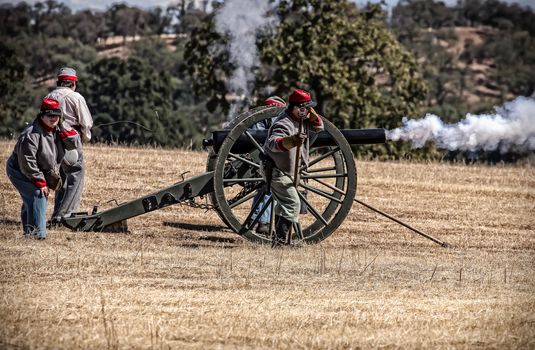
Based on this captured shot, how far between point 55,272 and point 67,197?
3025 millimetres

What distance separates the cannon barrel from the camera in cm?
1270

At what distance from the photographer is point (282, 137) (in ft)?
39.1

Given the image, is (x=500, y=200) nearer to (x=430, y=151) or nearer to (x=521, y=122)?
(x=521, y=122)

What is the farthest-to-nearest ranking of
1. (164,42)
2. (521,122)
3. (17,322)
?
(164,42), (521,122), (17,322)

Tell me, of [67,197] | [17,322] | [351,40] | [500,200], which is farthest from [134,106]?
[17,322]

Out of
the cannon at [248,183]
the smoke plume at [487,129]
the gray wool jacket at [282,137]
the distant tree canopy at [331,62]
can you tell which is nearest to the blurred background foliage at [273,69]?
the distant tree canopy at [331,62]

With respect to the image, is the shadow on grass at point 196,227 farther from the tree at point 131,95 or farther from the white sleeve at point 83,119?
the tree at point 131,95

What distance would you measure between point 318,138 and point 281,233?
1170 mm

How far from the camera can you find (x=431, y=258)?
12.8 metres

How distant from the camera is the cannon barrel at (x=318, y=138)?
41.7ft

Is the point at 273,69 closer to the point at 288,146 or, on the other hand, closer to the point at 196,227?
the point at 196,227

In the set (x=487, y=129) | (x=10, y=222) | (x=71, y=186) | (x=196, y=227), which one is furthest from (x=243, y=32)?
(x=71, y=186)

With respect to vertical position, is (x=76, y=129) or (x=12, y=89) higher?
(x=76, y=129)

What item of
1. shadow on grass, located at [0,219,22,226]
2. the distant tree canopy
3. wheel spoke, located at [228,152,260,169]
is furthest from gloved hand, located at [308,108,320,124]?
the distant tree canopy
